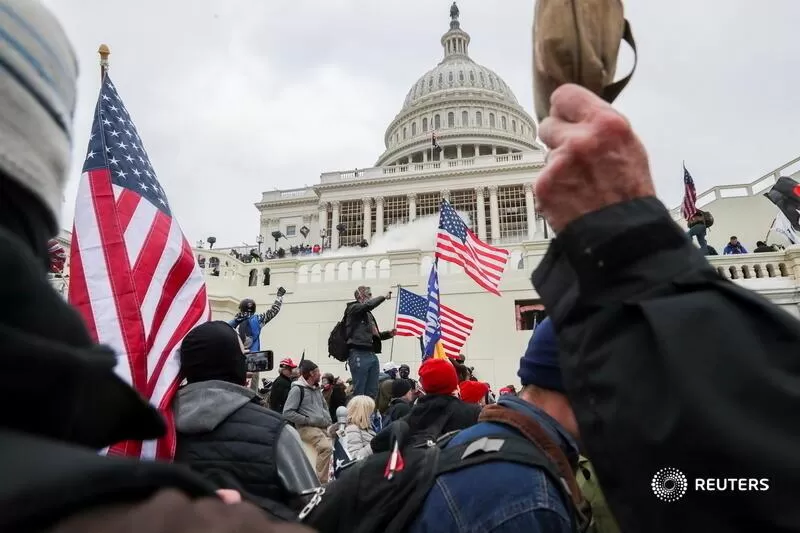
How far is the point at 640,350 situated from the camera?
80 centimetres

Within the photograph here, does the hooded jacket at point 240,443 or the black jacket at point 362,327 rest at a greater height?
the black jacket at point 362,327

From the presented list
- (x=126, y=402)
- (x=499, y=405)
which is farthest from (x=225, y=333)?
(x=126, y=402)

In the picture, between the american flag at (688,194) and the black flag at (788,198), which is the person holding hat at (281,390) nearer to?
the black flag at (788,198)

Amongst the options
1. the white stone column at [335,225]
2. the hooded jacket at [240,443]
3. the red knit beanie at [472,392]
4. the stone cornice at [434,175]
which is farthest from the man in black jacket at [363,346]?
the white stone column at [335,225]

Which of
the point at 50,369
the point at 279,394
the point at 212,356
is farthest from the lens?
the point at 279,394

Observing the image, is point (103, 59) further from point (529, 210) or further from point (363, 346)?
point (529, 210)

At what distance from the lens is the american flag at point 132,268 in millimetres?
2891

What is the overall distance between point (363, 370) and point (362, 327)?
0.56 meters

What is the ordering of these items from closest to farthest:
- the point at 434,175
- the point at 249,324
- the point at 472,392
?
the point at 472,392 → the point at 249,324 → the point at 434,175

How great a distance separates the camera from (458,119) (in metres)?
65.4

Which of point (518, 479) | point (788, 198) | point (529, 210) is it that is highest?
point (529, 210)

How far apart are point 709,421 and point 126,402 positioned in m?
0.70

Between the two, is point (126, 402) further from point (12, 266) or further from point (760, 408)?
point (760, 408)

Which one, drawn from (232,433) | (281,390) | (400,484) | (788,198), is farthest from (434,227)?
(400,484)
